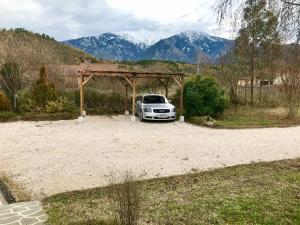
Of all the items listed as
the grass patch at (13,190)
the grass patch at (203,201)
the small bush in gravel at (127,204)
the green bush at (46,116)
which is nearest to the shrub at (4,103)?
the green bush at (46,116)

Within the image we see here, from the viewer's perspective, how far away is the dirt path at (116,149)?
24.8ft

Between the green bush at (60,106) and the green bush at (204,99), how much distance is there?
6163 millimetres

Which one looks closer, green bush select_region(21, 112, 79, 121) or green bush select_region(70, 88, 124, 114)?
green bush select_region(21, 112, 79, 121)

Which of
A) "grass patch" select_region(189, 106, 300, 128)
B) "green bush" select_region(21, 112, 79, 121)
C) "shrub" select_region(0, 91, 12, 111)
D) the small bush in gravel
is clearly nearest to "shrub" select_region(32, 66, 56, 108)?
"green bush" select_region(21, 112, 79, 121)

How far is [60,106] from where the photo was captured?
1703 centimetres

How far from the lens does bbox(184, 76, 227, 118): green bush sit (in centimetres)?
1655

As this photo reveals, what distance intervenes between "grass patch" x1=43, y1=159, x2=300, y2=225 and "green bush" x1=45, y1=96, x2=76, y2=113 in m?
11.2

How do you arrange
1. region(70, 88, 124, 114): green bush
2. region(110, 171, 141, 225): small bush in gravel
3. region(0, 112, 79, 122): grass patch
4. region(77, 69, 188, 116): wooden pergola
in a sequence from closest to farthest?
region(110, 171, 141, 225): small bush in gravel → region(0, 112, 79, 122): grass patch → region(77, 69, 188, 116): wooden pergola → region(70, 88, 124, 114): green bush

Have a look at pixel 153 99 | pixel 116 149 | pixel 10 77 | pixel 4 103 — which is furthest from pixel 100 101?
pixel 116 149

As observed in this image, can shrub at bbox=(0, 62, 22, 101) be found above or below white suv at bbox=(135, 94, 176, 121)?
above

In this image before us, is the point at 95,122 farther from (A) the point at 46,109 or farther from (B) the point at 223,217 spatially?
(B) the point at 223,217

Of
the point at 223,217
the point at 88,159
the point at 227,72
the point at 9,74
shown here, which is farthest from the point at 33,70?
the point at 223,217

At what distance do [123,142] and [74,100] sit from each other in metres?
8.05

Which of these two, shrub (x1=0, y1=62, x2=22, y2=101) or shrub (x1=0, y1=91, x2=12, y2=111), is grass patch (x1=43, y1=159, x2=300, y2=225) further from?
shrub (x1=0, y1=62, x2=22, y2=101)
